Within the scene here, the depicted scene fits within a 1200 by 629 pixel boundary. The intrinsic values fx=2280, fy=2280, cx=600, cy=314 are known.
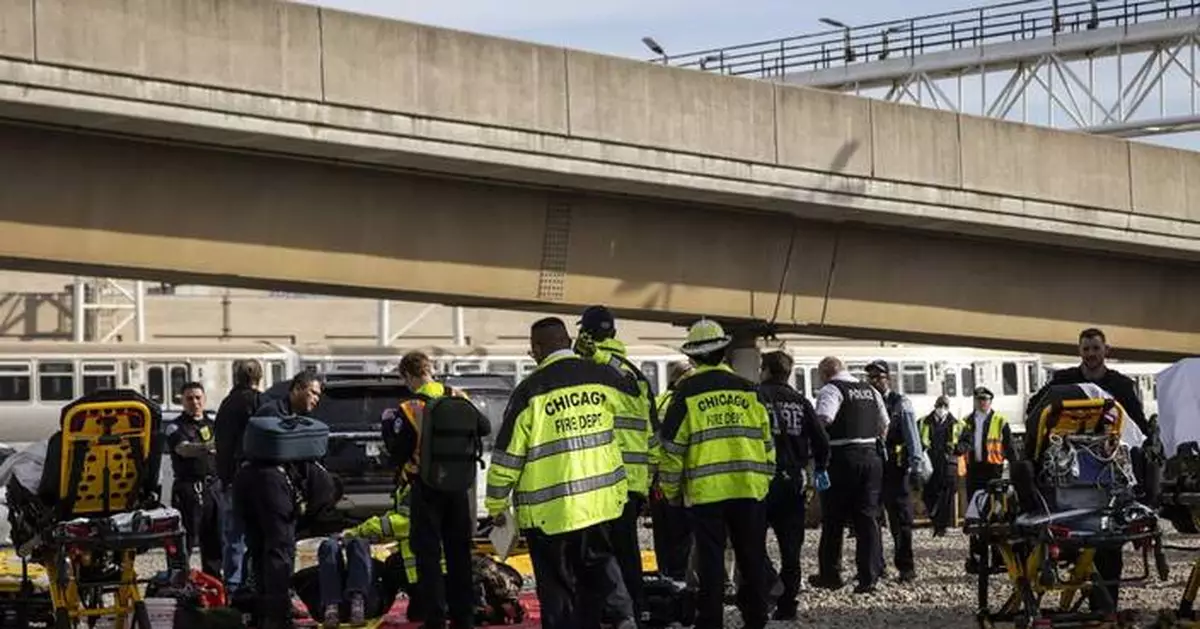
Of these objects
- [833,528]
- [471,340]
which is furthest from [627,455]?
[471,340]

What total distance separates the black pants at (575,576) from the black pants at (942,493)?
14.3 m

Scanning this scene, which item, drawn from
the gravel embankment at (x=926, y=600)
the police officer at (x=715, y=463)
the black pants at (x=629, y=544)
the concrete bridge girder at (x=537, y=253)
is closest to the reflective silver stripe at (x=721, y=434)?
the police officer at (x=715, y=463)

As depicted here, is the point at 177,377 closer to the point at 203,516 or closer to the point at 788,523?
the point at 203,516

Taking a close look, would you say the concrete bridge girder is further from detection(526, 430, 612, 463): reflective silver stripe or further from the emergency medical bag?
detection(526, 430, 612, 463): reflective silver stripe

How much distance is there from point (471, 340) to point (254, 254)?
147 ft

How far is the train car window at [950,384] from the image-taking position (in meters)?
53.0

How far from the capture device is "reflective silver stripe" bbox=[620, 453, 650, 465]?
461 inches

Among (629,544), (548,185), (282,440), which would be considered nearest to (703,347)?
(629,544)

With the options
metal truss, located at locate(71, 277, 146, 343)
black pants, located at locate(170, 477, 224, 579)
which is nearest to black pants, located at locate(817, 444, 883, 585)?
black pants, located at locate(170, 477, 224, 579)

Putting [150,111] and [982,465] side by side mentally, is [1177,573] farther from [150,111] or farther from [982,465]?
[150,111]

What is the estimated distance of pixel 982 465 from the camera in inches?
941

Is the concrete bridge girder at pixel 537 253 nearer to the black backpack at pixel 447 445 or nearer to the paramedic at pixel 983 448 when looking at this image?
the paramedic at pixel 983 448

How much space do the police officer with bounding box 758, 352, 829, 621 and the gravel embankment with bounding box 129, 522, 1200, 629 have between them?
12.2 inches

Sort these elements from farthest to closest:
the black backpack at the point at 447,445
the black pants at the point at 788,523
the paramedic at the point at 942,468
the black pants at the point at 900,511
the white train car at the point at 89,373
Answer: the white train car at the point at 89,373
the paramedic at the point at 942,468
the black pants at the point at 900,511
the black pants at the point at 788,523
the black backpack at the point at 447,445
